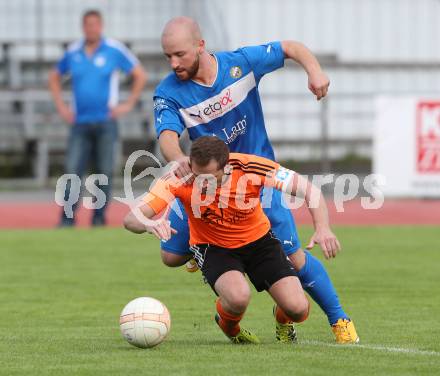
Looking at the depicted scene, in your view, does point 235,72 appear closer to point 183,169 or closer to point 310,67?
point 310,67

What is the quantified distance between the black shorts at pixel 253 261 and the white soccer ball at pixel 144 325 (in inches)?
15.7

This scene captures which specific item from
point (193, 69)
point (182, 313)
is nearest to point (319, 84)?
point (193, 69)

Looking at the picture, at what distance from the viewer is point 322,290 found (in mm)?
7355

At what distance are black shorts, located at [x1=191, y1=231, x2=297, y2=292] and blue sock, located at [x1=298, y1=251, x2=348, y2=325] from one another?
0.74ft

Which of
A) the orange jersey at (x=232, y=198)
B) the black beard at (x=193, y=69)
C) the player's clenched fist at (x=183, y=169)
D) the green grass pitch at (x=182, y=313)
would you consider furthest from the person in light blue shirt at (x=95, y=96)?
the player's clenched fist at (x=183, y=169)

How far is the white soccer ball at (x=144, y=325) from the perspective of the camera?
6820 mm

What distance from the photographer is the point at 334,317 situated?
24.0 ft

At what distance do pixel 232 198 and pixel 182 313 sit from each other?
1616mm

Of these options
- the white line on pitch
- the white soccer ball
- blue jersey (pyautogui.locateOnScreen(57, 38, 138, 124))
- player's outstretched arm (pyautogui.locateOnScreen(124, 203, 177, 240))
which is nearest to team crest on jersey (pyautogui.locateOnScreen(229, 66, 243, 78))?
player's outstretched arm (pyautogui.locateOnScreen(124, 203, 177, 240))

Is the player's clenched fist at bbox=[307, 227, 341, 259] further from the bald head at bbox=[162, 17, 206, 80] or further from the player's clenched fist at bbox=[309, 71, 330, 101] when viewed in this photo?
the bald head at bbox=[162, 17, 206, 80]

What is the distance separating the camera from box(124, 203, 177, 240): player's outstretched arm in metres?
6.59

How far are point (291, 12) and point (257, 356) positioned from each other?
19367 millimetres

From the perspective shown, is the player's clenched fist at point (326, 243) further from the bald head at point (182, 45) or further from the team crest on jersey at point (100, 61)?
the team crest on jersey at point (100, 61)

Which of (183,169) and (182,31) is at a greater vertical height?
(182,31)
